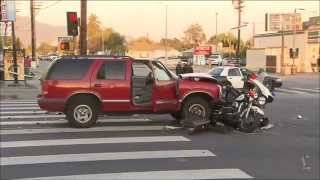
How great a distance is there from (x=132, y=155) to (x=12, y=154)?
208cm

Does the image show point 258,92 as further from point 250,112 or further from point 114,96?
point 114,96

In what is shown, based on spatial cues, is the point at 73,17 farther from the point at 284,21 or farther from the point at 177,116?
the point at 284,21

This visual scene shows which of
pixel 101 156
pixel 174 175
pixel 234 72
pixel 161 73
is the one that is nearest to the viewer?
pixel 174 175

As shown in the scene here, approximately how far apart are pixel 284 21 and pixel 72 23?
3575 inches

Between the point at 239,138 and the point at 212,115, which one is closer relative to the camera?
the point at 239,138

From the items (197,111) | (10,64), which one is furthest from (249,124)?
(10,64)

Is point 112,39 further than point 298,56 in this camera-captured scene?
Yes

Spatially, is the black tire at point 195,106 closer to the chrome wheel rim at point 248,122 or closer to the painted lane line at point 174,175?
the chrome wheel rim at point 248,122

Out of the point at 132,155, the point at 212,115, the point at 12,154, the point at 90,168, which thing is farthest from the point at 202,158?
the point at 212,115

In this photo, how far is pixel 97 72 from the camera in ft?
49.3

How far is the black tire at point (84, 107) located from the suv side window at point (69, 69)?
0.55 meters

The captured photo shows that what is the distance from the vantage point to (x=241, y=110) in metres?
14.1

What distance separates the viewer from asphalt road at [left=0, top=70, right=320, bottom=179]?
9172 millimetres

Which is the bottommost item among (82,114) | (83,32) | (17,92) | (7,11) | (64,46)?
(17,92)
